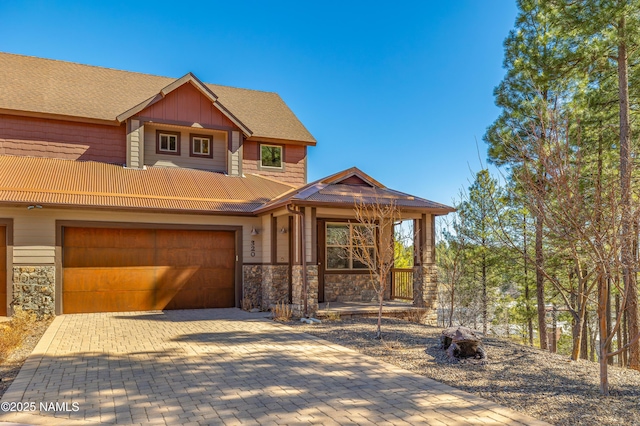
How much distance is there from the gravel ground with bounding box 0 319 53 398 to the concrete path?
0.15 meters

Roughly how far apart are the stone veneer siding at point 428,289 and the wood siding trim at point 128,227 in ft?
16.3

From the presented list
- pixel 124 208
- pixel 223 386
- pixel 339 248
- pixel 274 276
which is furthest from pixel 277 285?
pixel 223 386

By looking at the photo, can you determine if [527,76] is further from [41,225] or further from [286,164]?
[41,225]

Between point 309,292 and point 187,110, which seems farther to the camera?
point 187,110

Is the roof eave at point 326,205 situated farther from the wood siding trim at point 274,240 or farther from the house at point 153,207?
the wood siding trim at point 274,240

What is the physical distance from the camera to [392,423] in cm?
418

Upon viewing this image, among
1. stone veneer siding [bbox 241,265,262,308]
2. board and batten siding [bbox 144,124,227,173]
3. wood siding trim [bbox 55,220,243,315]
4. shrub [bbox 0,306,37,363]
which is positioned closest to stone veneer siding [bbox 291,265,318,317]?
stone veneer siding [bbox 241,265,262,308]

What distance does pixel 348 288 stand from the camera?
44.6 feet

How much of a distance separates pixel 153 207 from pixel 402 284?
771cm

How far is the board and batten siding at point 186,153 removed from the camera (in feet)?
46.6

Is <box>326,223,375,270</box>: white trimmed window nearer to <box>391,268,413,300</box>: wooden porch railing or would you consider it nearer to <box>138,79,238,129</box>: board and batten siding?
<box>391,268,413,300</box>: wooden porch railing

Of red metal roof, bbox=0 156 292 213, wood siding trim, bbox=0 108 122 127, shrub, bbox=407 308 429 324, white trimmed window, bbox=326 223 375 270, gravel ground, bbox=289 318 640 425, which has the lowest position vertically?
shrub, bbox=407 308 429 324

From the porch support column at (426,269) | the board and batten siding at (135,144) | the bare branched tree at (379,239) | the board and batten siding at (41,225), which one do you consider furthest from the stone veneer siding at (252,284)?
the board and batten siding at (135,144)

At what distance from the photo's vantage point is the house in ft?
35.7
